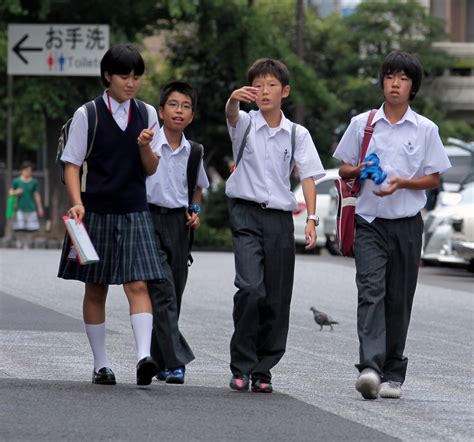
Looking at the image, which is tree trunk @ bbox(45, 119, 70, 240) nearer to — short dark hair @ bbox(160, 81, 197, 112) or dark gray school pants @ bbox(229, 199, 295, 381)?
short dark hair @ bbox(160, 81, 197, 112)

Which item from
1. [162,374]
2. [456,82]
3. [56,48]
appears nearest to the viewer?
[162,374]

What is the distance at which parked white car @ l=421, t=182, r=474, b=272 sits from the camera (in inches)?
934

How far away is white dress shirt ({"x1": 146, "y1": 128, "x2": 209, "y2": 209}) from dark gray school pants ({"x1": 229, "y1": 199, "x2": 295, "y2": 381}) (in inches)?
18.0

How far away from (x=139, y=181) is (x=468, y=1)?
56.4 metres

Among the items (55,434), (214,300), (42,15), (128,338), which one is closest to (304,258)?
(42,15)

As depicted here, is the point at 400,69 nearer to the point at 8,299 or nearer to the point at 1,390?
the point at 1,390

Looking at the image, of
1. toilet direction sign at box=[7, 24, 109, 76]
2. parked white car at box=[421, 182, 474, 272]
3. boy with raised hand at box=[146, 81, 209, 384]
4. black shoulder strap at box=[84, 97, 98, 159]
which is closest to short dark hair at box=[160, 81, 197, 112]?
boy with raised hand at box=[146, 81, 209, 384]

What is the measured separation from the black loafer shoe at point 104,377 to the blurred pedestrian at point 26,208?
25944mm

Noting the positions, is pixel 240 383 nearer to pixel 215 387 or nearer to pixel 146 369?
pixel 215 387

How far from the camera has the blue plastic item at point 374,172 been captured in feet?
29.3

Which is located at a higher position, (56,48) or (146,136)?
(56,48)

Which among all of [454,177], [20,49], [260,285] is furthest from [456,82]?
[260,285]

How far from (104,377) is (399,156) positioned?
193 centimetres

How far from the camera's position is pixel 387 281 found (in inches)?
365
